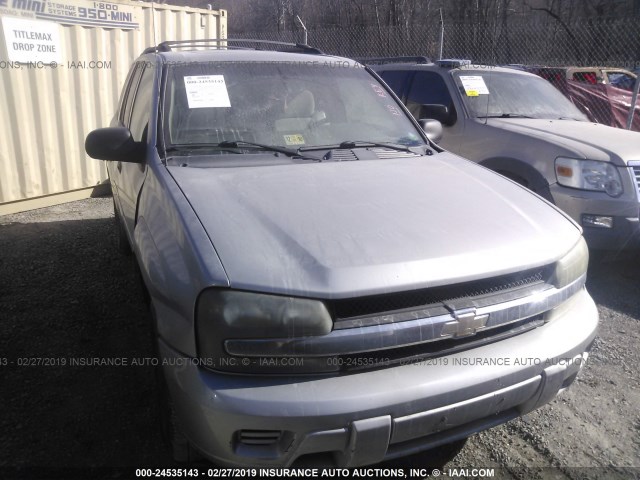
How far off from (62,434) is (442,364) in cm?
184

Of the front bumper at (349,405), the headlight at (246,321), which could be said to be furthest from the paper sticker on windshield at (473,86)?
the headlight at (246,321)

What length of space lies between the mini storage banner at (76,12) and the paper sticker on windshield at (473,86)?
13.8 feet

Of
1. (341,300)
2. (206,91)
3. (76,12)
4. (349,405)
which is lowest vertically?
(349,405)

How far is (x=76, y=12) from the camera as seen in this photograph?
5.93 meters

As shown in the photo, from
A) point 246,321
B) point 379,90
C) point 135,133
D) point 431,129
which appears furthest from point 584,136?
point 246,321

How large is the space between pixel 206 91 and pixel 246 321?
1.69 m

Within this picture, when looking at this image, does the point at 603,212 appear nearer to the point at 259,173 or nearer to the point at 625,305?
the point at 625,305

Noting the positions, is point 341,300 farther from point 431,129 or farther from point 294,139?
point 431,129

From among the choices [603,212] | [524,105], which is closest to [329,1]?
[524,105]

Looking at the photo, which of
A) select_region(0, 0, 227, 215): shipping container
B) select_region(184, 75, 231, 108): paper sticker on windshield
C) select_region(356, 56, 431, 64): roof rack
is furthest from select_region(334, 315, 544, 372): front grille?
select_region(0, 0, 227, 215): shipping container

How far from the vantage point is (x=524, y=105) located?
18.4 ft

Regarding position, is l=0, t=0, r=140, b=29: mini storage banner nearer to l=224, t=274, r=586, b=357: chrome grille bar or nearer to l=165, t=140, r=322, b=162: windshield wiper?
l=165, t=140, r=322, b=162: windshield wiper

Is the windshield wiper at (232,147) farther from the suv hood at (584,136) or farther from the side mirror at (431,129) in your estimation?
the suv hood at (584,136)

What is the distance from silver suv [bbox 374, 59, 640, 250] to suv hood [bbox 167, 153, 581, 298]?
1.98 metres
